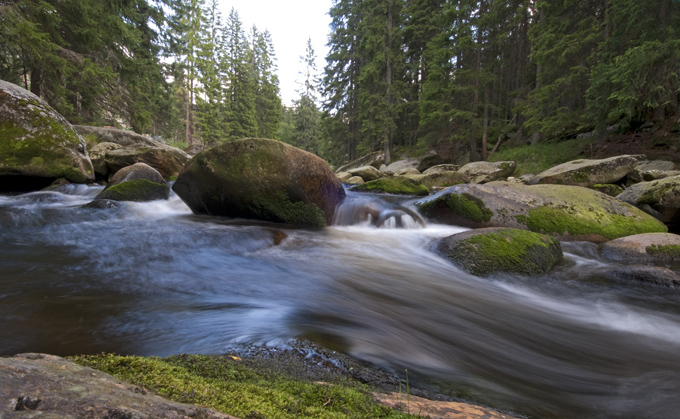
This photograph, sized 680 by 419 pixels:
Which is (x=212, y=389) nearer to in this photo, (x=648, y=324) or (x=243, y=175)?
(x=648, y=324)

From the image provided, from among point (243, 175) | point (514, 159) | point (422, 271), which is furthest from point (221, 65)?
point (422, 271)

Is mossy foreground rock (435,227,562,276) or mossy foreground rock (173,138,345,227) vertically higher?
mossy foreground rock (173,138,345,227)

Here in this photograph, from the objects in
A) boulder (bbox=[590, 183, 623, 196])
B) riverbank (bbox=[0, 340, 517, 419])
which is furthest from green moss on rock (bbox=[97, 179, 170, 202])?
boulder (bbox=[590, 183, 623, 196])

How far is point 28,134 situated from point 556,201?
12293 mm

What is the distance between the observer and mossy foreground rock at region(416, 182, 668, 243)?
6.47m

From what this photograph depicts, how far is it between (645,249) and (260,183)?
6.94 m

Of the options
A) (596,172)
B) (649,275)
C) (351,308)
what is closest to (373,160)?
(596,172)

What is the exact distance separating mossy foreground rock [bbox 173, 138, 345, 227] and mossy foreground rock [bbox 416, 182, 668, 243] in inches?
121

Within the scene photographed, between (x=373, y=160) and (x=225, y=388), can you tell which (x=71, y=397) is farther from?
(x=373, y=160)

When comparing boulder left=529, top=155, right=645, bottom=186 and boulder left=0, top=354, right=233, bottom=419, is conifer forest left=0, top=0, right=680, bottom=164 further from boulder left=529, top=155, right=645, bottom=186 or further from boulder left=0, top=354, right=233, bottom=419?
boulder left=0, top=354, right=233, bottom=419

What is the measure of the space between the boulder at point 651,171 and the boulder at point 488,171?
4623 mm

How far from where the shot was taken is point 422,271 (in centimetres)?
495

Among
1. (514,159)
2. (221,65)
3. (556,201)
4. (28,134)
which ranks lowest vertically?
(556,201)

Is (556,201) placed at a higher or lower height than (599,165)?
lower
